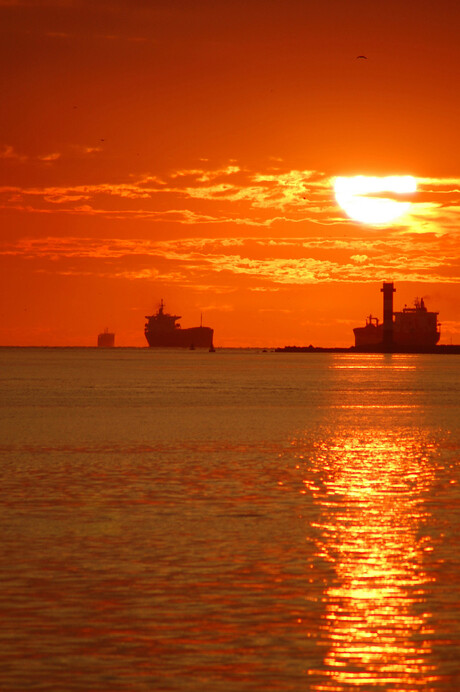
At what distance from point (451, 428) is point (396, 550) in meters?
32.3

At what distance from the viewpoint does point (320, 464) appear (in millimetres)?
31312

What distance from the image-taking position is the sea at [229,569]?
35.2ft

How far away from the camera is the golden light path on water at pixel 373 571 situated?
10656 millimetres

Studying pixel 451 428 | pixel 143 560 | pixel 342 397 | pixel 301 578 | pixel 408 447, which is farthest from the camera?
pixel 342 397

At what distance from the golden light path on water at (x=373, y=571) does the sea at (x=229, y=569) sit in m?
0.03

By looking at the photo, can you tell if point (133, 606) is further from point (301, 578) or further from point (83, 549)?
point (83, 549)

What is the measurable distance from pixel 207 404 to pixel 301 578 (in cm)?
5446

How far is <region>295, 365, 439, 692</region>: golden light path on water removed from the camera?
1066cm

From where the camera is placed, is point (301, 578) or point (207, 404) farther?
point (207, 404)

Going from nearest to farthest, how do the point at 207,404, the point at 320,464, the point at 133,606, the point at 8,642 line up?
the point at 8,642 → the point at 133,606 → the point at 320,464 → the point at 207,404

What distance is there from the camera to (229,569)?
15414mm

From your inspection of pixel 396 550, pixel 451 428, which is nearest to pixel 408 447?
pixel 451 428

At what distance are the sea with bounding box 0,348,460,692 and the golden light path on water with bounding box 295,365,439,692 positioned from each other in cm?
3

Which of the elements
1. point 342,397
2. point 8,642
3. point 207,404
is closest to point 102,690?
point 8,642
